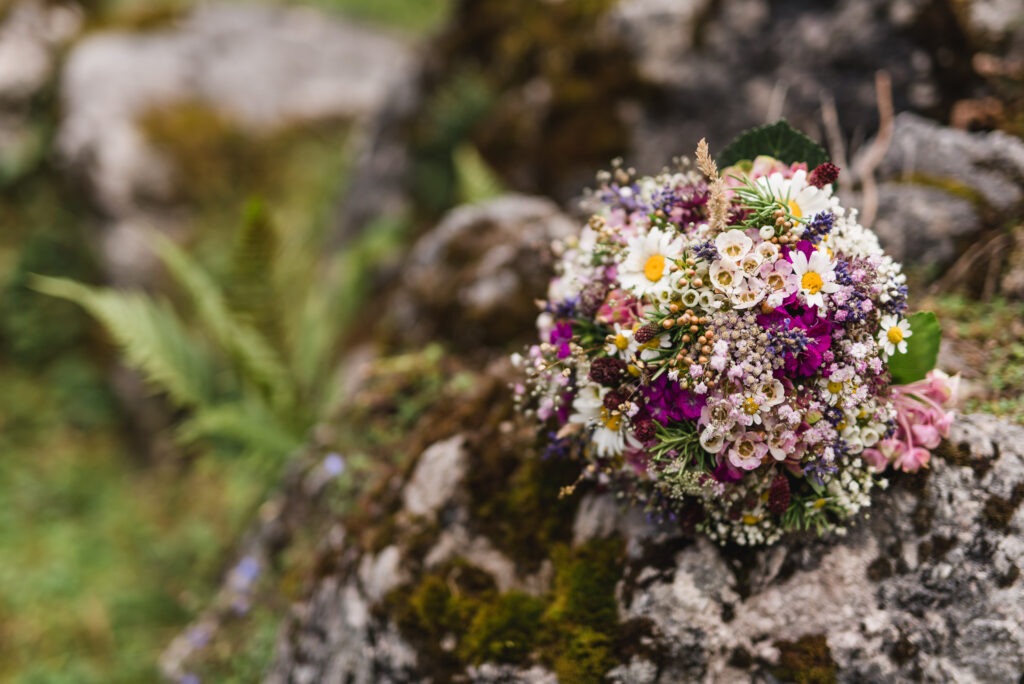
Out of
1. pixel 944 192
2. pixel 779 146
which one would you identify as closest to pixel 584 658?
pixel 779 146

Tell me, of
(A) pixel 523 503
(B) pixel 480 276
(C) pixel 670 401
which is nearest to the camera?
(C) pixel 670 401

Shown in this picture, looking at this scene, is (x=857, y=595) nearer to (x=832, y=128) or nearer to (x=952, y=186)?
(x=952, y=186)

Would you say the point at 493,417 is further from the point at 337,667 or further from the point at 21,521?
the point at 21,521

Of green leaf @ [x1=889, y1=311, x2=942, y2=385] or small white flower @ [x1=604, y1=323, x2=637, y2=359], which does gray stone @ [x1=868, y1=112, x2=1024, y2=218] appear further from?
small white flower @ [x1=604, y1=323, x2=637, y2=359]

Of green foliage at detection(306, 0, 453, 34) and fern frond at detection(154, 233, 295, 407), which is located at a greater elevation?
green foliage at detection(306, 0, 453, 34)

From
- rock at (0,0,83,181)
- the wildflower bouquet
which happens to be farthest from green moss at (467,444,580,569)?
rock at (0,0,83,181)

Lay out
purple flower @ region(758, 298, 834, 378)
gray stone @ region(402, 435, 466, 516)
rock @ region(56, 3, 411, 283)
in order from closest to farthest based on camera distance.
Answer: purple flower @ region(758, 298, 834, 378)
gray stone @ region(402, 435, 466, 516)
rock @ region(56, 3, 411, 283)

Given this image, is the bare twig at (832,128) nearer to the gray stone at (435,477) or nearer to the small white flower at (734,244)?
the small white flower at (734,244)

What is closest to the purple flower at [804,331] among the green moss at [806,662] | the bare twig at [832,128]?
the green moss at [806,662]
